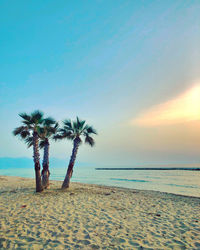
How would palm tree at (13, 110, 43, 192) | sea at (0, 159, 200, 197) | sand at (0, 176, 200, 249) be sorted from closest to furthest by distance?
1. sand at (0, 176, 200, 249)
2. palm tree at (13, 110, 43, 192)
3. sea at (0, 159, 200, 197)

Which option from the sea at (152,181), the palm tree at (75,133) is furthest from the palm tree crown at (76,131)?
the sea at (152,181)

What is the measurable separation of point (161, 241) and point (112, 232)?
1.85m

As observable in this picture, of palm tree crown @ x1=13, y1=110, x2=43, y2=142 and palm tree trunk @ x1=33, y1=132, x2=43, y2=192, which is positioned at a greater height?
palm tree crown @ x1=13, y1=110, x2=43, y2=142

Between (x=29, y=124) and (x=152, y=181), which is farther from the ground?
(x=29, y=124)

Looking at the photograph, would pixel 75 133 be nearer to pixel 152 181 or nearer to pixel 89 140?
pixel 89 140

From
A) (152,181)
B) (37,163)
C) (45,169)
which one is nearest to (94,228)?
(37,163)

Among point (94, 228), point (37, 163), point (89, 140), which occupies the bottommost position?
point (94, 228)

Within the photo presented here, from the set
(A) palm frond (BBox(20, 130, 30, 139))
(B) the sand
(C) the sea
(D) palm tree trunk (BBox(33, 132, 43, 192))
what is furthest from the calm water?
(A) palm frond (BBox(20, 130, 30, 139))

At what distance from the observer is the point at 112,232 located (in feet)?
21.1

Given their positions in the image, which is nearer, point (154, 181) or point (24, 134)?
point (24, 134)

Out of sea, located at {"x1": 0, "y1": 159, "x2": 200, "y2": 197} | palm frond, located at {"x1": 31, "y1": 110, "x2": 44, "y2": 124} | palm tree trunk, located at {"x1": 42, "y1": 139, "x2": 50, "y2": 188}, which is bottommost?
sea, located at {"x1": 0, "y1": 159, "x2": 200, "y2": 197}

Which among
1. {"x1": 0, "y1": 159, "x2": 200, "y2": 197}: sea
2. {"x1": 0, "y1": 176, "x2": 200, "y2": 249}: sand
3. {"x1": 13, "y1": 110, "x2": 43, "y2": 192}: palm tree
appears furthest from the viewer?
{"x1": 0, "y1": 159, "x2": 200, "y2": 197}: sea

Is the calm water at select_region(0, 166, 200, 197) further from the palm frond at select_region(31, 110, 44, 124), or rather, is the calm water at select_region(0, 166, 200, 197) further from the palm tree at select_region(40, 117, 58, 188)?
the palm frond at select_region(31, 110, 44, 124)

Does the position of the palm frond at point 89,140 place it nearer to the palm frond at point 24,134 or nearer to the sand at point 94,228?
the palm frond at point 24,134
